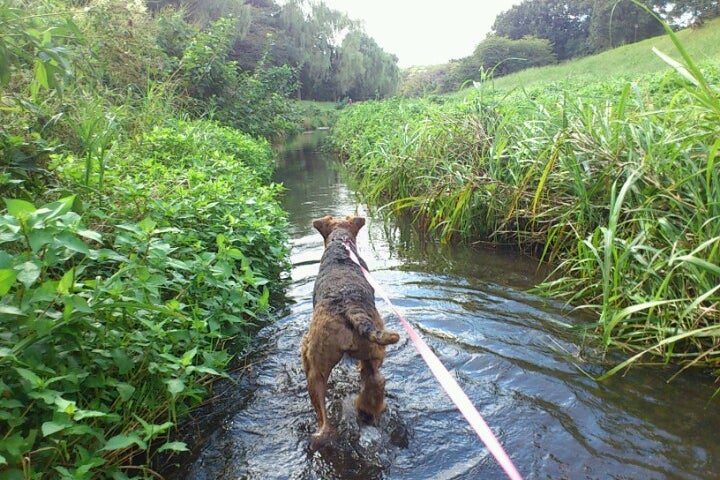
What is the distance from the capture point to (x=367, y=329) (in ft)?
7.16

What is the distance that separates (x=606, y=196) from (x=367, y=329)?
320cm

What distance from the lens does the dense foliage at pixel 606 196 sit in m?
2.92

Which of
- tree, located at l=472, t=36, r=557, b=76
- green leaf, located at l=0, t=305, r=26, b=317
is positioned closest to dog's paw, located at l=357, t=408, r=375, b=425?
green leaf, located at l=0, t=305, r=26, b=317

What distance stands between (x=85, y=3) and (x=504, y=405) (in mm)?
9211

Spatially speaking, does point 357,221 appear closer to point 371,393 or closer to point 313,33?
point 371,393

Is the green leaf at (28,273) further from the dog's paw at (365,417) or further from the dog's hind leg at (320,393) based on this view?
the dog's paw at (365,417)

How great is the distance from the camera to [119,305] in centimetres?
188

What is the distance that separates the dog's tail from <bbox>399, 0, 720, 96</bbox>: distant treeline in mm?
26629

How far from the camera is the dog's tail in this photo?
6.80ft

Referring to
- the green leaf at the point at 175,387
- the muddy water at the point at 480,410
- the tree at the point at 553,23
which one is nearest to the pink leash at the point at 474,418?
the muddy water at the point at 480,410

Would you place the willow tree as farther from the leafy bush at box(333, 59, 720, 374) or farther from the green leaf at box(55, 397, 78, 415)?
the green leaf at box(55, 397, 78, 415)

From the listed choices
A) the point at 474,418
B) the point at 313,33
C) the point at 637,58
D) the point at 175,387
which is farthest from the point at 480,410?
the point at 313,33

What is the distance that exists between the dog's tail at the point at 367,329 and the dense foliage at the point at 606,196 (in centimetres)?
166

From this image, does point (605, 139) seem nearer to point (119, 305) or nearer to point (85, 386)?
point (119, 305)
